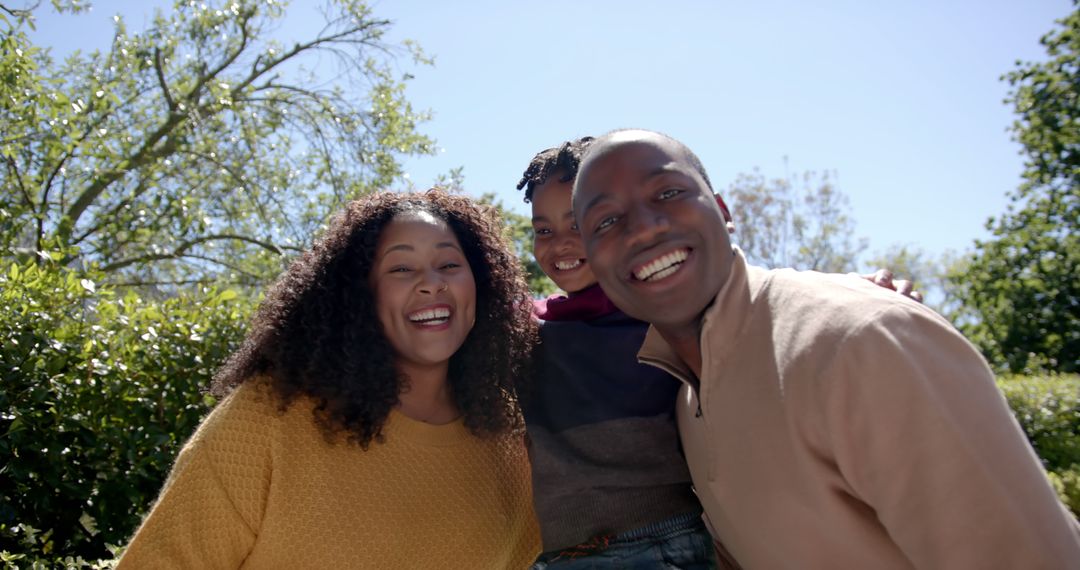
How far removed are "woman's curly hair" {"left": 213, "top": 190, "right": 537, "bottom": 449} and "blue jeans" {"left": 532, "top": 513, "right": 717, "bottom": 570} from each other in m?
0.67

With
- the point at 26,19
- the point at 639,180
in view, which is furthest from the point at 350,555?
the point at 26,19

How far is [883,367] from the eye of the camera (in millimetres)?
1559

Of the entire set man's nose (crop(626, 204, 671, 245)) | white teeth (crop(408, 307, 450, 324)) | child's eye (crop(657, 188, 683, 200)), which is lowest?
white teeth (crop(408, 307, 450, 324))

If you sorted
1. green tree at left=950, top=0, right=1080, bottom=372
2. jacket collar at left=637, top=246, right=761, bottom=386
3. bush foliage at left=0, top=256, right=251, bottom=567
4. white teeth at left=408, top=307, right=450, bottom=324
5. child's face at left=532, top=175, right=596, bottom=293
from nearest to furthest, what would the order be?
jacket collar at left=637, top=246, right=761, bottom=386 < white teeth at left=408, top=307, right=450, bottom=324 < child's face at left=532, top=175, right=596, bottom=293 < bush foliage at left=0, top=256, right=251, bottom=567 < green tree at left=950, top=0, right=1080, bottom=372

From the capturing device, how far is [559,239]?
323cm

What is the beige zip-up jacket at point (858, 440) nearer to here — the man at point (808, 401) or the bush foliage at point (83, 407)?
the man at point (808, 401)

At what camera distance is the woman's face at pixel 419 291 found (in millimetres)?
2887

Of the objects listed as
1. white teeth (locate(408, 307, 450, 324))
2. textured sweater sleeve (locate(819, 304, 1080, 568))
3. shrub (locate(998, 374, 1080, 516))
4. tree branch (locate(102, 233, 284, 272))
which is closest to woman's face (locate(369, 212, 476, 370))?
white teeth (locate(408, 307, 450, 324))

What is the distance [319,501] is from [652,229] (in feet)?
4.54

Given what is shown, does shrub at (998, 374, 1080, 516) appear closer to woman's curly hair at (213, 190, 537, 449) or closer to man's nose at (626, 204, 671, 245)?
woman's curly hair at (213, 190, 537, 449)

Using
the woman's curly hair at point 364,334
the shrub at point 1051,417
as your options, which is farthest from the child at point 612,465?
the shrub at point 1051,417

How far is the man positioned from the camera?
149cm

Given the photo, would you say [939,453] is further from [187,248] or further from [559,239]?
Answer: [187,248]

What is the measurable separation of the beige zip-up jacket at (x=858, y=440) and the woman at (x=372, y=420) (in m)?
1.11
